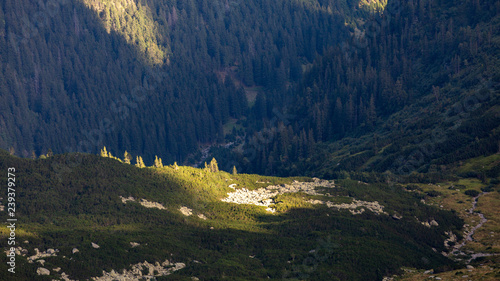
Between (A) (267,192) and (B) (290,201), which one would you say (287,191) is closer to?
(A) (267,192)

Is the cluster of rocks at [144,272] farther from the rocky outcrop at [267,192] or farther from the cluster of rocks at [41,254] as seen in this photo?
the rocky outcrop at [267,192]

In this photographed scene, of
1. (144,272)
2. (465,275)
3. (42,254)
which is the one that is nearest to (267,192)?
(144,272)

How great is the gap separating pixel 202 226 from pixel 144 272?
2493 centimetres

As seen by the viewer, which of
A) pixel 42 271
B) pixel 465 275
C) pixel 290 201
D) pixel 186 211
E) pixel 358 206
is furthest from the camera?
pixel 290 201

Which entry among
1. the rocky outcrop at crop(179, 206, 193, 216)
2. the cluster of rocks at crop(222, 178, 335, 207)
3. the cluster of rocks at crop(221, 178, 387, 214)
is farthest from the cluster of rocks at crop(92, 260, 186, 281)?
the cluster of rocks at crop(222, 178, 335, 207)

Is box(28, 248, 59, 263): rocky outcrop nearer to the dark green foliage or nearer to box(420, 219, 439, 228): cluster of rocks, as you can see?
box(420, 219, 439, 228): cluster of rocks

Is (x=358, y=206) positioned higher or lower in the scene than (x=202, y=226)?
higher

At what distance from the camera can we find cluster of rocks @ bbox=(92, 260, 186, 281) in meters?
72.6

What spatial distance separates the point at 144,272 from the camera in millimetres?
75312

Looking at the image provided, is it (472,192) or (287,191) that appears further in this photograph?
(287,191)

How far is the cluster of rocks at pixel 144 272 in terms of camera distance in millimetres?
72625

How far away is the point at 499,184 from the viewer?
418 ft

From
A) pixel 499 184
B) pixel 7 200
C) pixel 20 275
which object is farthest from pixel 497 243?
pixel 7 200

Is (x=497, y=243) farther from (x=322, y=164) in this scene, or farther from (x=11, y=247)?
(x=322, y=164)
